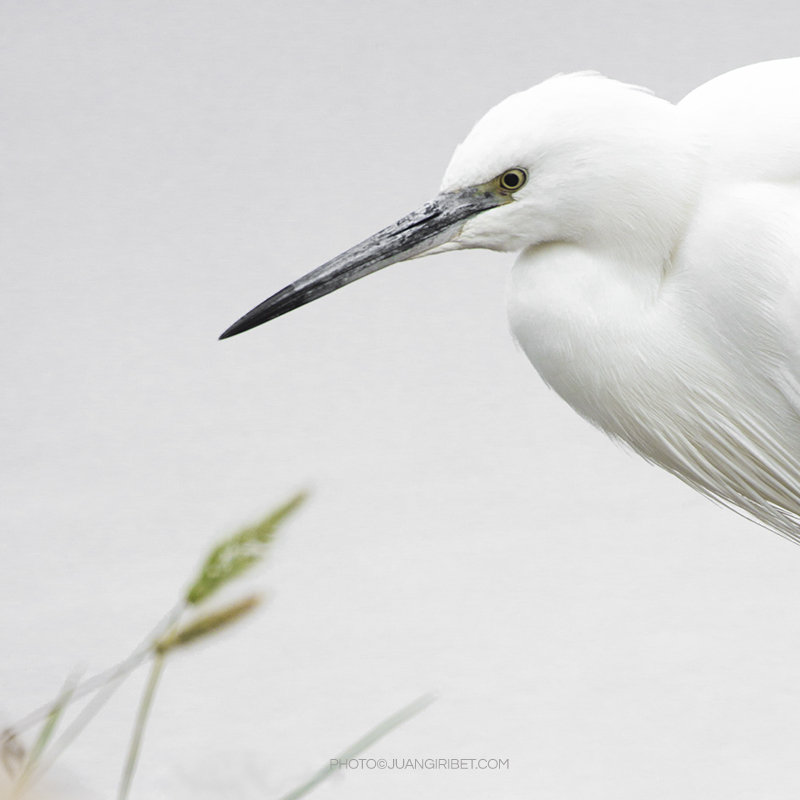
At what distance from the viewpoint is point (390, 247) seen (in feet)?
3.19

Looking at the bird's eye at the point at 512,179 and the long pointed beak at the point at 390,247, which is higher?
the bird's eye at the point at 512,179

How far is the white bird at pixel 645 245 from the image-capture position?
0.88m

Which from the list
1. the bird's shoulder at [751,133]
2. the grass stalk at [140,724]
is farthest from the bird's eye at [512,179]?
the grass stalk at [140,724]

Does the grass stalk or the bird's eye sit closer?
the grass stalk

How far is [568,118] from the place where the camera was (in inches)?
34.3

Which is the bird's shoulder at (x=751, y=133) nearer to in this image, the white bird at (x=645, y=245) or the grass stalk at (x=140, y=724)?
the white bird at (x=645, y=245)

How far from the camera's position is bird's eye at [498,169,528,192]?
2.93 ft

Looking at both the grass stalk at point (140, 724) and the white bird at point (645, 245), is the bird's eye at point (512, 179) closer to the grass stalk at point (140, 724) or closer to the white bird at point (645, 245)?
the white bird at point (645, 245)

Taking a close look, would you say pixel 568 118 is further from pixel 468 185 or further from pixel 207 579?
pixel 207 579

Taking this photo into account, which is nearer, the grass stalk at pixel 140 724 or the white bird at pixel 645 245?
the grass stalk at pixel 140 724

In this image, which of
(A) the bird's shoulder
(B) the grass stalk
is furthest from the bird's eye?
(B) the grass stalk

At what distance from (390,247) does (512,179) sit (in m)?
0.14

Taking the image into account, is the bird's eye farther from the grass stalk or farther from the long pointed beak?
the grass stalk

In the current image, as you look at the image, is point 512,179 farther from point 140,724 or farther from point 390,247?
point 140,724
